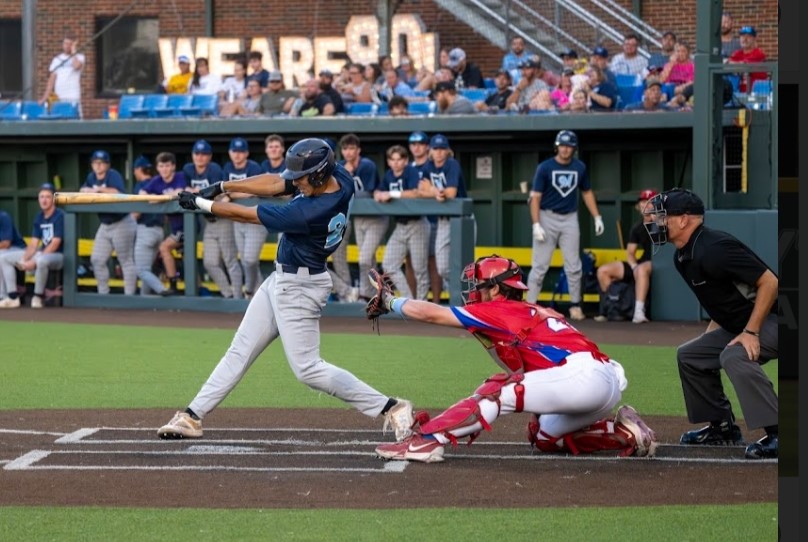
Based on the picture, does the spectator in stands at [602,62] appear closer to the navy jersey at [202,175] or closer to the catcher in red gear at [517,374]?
the navy jersey at [202,175]

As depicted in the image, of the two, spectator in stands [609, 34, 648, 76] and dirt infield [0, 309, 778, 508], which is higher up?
spectator in stands [609, 34, 648, 76]

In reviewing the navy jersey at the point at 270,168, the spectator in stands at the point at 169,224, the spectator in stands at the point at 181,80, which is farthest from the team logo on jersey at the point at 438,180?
the spectator in stands at the point at 181,80

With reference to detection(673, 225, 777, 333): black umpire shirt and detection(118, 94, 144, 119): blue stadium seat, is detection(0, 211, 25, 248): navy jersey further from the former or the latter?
detection(673, 225, 777, 333): black umpire shirt

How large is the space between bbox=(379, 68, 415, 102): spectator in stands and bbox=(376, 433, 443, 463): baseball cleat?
11746 millimetres

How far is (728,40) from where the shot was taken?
1582cm

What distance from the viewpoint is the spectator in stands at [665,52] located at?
1662cm

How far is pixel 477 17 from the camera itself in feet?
68.3

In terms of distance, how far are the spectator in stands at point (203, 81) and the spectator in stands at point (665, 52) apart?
21.7ft

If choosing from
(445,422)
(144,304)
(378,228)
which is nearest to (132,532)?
(445,422)

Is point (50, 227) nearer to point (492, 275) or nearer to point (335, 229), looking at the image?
point (335, 229)

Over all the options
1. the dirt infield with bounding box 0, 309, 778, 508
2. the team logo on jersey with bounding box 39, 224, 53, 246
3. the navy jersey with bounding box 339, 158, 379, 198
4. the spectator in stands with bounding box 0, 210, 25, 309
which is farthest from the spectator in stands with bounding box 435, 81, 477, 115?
the dirt infield with bounding box 0, 309, 778, 508

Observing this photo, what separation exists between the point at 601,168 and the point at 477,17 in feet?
18.7

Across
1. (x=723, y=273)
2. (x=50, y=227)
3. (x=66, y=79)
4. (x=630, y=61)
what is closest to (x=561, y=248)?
(x=630, y=61)

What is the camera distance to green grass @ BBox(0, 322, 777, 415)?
27.9ft
